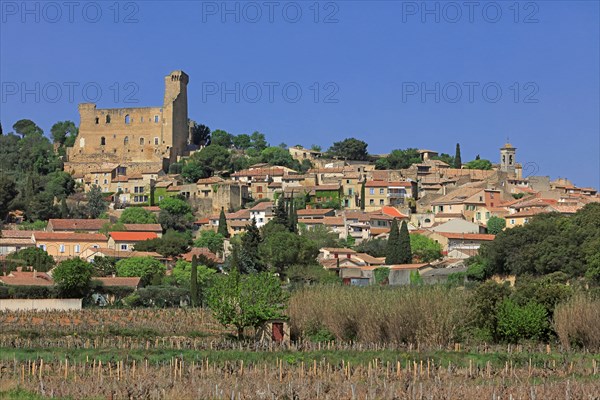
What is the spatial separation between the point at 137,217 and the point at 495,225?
23.3 metres

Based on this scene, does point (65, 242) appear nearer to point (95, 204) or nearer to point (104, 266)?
point (104, 266)

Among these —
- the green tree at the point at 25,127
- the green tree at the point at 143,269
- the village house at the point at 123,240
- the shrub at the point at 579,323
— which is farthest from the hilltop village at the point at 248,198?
the shrub at the point at 579,323

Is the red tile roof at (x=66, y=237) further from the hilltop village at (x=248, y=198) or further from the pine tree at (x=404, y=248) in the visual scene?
the pine tree at (x=404, y=248)

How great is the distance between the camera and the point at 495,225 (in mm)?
68938

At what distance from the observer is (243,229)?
70.8 metres

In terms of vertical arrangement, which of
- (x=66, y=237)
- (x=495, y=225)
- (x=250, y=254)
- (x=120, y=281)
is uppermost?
(x=495, y=225)

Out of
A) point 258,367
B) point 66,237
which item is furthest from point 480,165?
point 258,367

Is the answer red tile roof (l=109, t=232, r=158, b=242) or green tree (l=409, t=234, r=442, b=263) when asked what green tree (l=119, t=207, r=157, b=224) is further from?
green tree (l=409, t=234, r=442, b=263)

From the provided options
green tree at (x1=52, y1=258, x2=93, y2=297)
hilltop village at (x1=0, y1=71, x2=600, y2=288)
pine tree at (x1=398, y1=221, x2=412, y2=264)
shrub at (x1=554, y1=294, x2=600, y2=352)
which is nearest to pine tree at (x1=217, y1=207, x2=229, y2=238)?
hilltop village at (x1=0, y1=71, x2=600, y2=288)

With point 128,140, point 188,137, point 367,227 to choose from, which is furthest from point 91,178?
point 367,227

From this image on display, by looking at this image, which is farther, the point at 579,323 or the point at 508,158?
the point at 508,158

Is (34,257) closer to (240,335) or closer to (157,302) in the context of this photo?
(157,302)

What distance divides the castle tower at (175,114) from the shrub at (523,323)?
62.5m

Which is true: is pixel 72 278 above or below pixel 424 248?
below
